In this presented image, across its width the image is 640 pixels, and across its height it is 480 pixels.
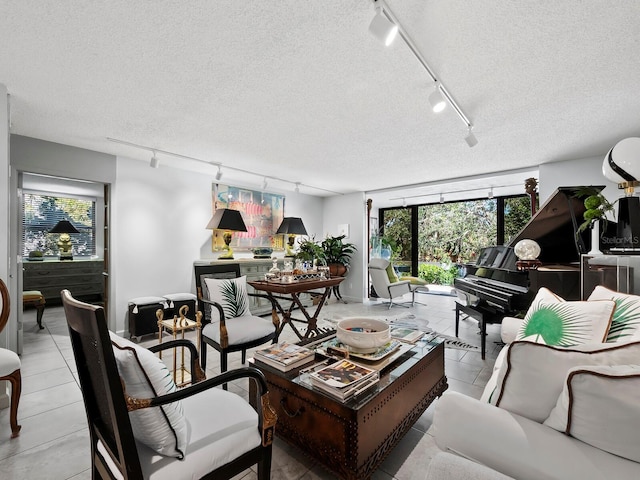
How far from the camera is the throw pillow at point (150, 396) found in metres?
0.95

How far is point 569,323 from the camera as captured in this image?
130 centimetres

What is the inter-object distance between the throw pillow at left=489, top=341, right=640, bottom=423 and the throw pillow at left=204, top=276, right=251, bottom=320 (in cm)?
239

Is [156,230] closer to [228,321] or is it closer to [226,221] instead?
[226,221]

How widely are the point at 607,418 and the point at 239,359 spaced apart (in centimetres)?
293

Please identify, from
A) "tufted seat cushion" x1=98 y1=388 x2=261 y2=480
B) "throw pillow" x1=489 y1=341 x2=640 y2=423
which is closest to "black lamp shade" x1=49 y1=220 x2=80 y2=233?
"tufted seat cushion" x1=98 y1=388 x2=261 y2=480

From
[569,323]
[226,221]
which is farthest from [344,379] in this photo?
[226,221]

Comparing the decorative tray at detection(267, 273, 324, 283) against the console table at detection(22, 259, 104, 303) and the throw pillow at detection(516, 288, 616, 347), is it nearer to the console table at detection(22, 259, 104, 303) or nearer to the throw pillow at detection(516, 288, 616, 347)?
the throw pillow at detection(516, 288, 616, 347)

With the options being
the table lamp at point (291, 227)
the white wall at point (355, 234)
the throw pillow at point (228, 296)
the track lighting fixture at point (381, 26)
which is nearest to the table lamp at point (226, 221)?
the table lamp at point (291, 227)

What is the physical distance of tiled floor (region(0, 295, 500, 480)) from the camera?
5.16 ft

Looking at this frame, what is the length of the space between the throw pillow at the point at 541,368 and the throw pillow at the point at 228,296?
7.83ft

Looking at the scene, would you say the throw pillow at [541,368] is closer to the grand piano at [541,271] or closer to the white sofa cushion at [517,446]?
the white sofa cushion at [517,446]

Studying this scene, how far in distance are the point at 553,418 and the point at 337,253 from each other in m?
5.58

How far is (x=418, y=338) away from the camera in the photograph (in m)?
2.14

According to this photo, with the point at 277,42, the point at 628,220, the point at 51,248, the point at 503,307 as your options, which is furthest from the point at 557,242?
the point at 51,248
